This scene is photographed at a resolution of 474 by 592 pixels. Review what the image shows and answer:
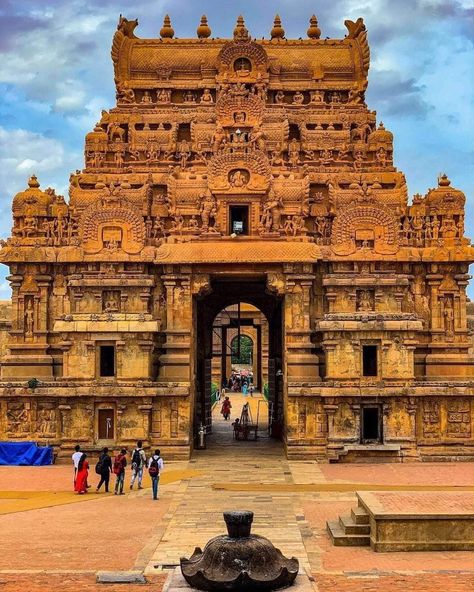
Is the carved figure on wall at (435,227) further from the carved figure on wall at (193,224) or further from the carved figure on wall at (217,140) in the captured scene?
the carved figure on wall at (193,224)

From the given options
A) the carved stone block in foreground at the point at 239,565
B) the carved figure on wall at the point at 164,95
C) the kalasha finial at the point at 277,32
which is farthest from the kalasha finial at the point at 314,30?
the carved stone block in foreground at the point at 239,565

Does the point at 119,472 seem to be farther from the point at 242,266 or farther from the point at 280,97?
the point at 280,97

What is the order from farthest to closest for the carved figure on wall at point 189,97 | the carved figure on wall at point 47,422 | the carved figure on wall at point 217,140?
the carved figure on wall at point 189,97 → the carved figure on wall at point 217,140 → the carved figure on wall at point 47,422

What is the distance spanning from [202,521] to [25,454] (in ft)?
39.1

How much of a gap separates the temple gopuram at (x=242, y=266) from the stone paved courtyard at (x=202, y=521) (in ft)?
7.16

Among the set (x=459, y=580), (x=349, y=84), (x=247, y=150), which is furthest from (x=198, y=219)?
(x=459, y=580)

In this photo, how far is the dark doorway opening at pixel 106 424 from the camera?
29500 mm

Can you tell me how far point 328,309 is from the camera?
3144 cm

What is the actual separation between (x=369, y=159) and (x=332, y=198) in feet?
11.7

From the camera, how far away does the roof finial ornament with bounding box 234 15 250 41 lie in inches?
1448

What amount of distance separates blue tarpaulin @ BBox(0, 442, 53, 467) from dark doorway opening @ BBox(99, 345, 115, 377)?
3553 millimetres

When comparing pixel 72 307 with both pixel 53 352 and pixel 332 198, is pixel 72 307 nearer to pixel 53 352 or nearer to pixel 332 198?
pixel 53 352

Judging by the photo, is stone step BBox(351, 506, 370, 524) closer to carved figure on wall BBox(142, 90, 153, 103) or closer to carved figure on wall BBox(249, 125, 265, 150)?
carved figure on wall BBox(249, 125, 265, 150)

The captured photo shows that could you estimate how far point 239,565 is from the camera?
420 inches
